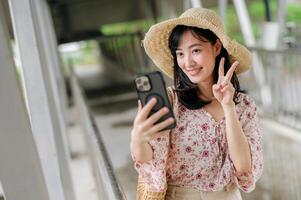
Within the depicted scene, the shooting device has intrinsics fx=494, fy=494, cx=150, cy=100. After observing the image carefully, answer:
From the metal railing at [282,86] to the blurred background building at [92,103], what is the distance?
0.6 inches

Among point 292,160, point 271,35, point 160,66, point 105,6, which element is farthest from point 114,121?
point 105,6

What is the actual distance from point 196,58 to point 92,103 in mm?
11617

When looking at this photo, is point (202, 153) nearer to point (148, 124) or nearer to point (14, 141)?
point (148, 124)

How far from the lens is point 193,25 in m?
1.77

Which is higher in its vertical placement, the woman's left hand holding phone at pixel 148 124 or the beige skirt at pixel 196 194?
the woman's left hand holding phone at pixel 148 124

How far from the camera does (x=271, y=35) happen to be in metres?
8.30

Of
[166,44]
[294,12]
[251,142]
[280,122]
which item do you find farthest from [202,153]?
[294,12]

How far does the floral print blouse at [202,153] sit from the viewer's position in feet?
5.93

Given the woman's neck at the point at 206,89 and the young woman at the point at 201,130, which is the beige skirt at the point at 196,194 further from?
the woman's neck at the point at 206,89

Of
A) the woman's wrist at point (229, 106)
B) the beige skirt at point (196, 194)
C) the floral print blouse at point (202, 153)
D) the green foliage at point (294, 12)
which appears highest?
the woman's wrist at point (229, 106)

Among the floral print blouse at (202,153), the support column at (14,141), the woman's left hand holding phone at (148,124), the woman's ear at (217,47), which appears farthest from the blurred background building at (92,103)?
the woman's ear at (217,47)

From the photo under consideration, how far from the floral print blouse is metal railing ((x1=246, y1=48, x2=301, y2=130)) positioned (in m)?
5.45

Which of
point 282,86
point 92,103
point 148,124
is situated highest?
point 148,124

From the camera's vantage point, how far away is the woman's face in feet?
5.81
